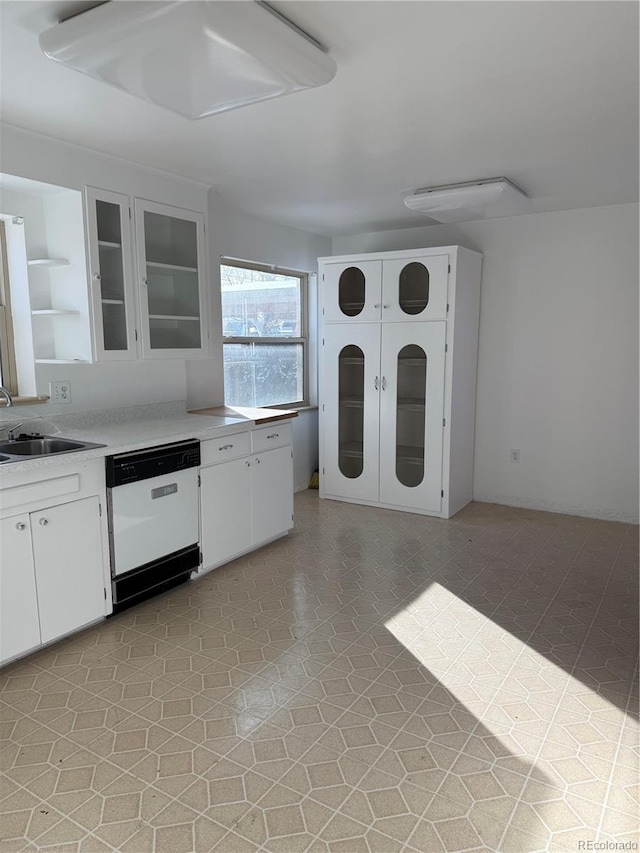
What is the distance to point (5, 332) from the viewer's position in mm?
3078

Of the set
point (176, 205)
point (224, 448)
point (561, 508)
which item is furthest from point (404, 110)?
point (561, 508)

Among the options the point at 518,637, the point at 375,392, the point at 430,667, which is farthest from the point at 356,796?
the point at 375,392

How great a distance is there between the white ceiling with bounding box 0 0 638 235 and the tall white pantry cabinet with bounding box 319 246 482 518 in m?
0.74

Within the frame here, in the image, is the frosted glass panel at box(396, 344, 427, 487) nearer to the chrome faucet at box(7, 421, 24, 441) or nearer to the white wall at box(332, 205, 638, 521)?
the white wall at box(332, 205, 638, 521)

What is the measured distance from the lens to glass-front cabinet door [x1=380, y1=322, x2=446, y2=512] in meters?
4.42

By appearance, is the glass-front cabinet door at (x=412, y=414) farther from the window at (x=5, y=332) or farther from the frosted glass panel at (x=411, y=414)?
the window at (x=5, y=332)

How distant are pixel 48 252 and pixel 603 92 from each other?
2.71 meters

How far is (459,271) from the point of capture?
4.30m

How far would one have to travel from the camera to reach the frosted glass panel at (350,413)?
482cm

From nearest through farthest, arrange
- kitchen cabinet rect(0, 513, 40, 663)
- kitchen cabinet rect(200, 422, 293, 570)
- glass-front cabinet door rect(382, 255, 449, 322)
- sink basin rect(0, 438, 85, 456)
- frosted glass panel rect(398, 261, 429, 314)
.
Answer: kitchen cabinet rect(0, 513, 40, 663), sink basin rect(0, 438, 85, 456), kitchen cabinet rect(200, 422, 293, 570), glass-front cabinet door rect(382, 255, 449, 322), frosted glass panel rect(398, 261, 429, 314)

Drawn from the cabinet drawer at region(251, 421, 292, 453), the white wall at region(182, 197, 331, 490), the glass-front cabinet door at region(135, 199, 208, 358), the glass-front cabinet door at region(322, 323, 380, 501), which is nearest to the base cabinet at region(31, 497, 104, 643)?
the glass-front cabinet door at region(135, 199, 208, 358)

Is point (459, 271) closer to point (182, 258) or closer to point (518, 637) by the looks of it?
point (182, 258)

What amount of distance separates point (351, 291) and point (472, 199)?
4.19ft

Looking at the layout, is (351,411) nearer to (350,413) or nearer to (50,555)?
(350,413)
